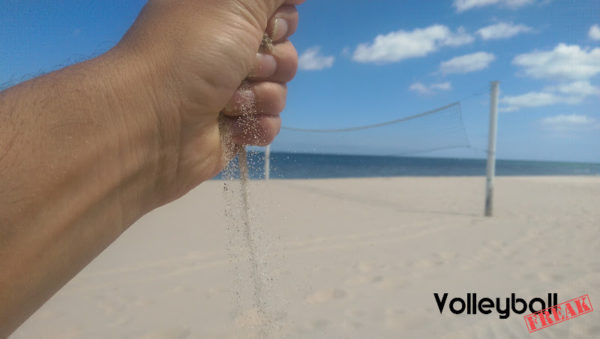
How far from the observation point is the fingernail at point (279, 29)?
4.40 ft

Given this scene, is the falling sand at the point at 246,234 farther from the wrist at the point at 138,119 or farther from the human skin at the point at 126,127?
the wrist at the point at 138,119

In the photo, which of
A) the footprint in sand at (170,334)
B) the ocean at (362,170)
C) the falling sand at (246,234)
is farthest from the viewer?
the ocean at (362,170)

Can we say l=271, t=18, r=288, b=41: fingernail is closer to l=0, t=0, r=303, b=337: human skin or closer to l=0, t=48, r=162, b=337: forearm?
l=0, t=0, r=303, b=337: human skin

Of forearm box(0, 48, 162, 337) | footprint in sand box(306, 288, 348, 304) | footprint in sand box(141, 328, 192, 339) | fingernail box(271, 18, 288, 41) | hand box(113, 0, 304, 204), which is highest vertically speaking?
fingernail box(271, 18, 288, 41)

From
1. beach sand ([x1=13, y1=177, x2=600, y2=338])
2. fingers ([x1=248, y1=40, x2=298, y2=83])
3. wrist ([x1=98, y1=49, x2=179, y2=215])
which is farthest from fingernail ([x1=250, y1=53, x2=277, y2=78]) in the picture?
beach sand ([x1=13, y1=177, x2=600, y2=338])

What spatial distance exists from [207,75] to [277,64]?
0.37 meters

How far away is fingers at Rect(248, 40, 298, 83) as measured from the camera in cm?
135

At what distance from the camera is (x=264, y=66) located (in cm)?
136

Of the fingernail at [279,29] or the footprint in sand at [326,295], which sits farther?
the footprint in sand at [326,295]

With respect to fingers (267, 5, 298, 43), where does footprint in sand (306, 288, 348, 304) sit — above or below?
below

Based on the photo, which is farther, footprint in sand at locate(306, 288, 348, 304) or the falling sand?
footprint in sand at locate(306, 288, 348, 304)

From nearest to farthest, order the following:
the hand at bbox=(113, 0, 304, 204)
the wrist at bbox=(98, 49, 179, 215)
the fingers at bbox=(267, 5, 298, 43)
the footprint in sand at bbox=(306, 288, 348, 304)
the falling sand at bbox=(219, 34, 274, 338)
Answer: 1. the wrist at bbox=(98, 49, 179, 215)
2. the hand at bbox=(113, 0, 304, 204)
3. the fingers at bbox=(267, 5, 298, 43)
4. the falling sand at bbox=(219, 34, 274, 338)
5. the footprint in sand at bbox=(306, 288, 348, 304)

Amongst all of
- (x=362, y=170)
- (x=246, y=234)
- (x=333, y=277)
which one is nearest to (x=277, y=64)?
(x=246, y=234)

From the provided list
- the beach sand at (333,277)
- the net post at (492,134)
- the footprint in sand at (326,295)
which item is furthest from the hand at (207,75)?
the net post at (492,134)
